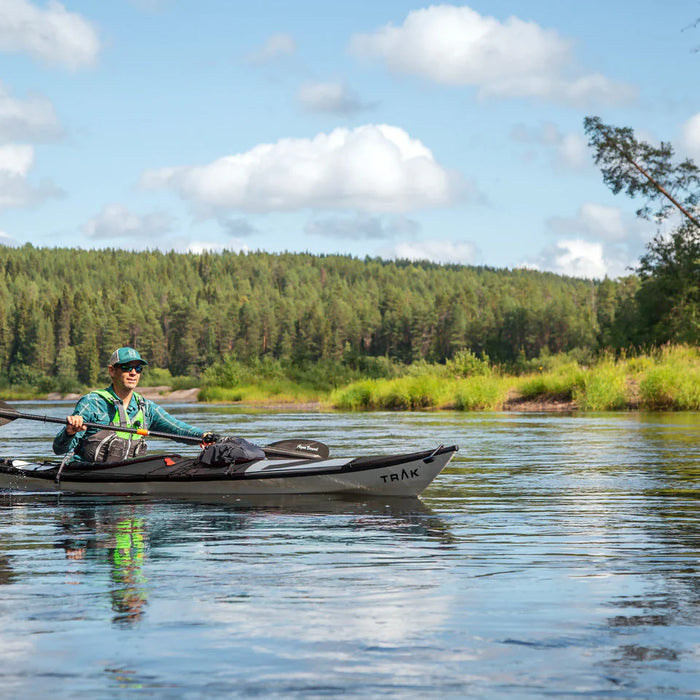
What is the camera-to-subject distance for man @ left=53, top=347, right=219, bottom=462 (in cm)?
1095

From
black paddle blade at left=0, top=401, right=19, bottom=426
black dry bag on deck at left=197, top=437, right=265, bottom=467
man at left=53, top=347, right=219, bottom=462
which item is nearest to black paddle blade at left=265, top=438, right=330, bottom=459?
black dry bag on deck at left=197, top=437, right=265, bottom=467

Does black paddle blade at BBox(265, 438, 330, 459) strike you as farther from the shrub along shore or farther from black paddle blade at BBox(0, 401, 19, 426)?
the shrub along shore

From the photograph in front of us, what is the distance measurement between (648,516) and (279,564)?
3.85 m

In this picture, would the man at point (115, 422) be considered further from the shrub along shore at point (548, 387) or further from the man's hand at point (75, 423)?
the shrub along shore at point (548, 387)

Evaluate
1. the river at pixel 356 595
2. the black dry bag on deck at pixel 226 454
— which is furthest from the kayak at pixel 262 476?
the river at pixel 356 595

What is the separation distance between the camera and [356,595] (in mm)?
5719

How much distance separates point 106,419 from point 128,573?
4.90m

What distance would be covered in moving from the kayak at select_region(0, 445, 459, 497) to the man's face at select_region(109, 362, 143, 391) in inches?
30.8

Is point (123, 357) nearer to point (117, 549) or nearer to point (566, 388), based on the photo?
point (117, 549)

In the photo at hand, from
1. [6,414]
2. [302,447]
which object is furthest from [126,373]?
[6,414]

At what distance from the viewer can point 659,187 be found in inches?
1645

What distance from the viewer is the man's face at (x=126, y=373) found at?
1083 cm

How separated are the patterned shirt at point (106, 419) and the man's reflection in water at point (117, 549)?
4.36 ft

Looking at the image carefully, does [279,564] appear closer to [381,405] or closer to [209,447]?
[209,447]
